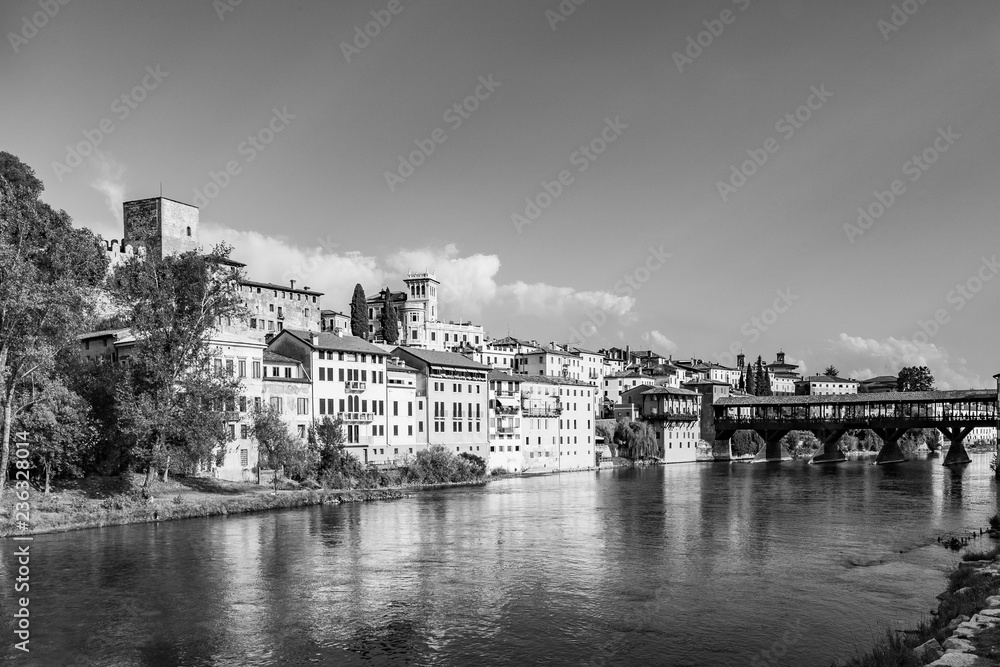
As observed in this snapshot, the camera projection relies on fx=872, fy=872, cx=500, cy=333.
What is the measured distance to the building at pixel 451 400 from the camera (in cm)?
6656

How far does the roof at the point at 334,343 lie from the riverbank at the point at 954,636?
4199cm

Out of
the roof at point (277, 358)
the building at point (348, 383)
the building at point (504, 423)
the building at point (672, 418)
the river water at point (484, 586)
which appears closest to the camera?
the river water at point (484, 586)

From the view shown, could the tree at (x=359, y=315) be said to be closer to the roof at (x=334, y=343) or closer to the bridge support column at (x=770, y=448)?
the roof at (x=334, y=343)

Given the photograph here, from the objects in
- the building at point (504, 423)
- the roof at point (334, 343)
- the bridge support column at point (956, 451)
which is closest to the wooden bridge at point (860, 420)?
the bridge support column at point (956, 451)

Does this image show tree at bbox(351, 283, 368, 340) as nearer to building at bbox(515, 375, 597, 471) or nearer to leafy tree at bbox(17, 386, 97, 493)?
building at bbox(515, 375, 597, 471)

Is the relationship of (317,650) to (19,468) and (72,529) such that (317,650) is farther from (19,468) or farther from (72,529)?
(19,468)

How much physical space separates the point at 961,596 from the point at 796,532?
1613 centimetres

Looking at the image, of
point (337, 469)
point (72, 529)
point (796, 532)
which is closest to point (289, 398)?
point (337, 469)

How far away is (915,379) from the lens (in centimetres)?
16425

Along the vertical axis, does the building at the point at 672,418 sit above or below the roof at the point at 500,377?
below

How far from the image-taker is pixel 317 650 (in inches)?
739

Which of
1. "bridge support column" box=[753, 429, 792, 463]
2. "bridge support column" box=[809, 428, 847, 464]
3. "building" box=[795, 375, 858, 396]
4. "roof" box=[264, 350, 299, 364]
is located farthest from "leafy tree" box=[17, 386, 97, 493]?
"building" box=[795, 375, 858, 396]

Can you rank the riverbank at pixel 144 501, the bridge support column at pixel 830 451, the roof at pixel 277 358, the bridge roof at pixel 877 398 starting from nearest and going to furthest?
the riverbank at pixel 144 501
the roof at pixel 277 358
the bridge roof at pixel 877 398
the bridge support column at pixel 830 451

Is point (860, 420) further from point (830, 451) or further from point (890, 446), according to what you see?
point (830, 451)
